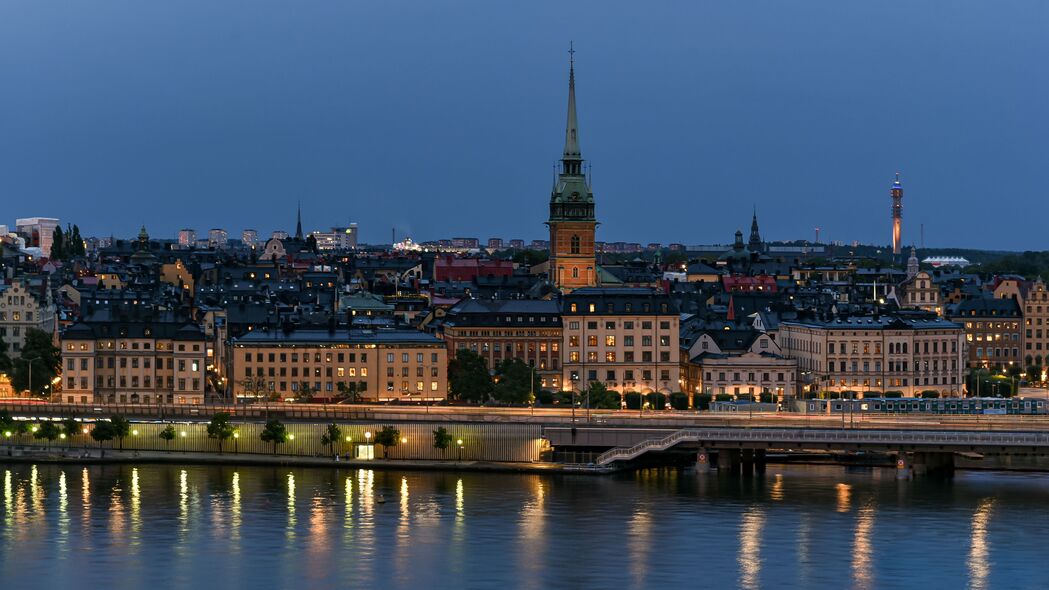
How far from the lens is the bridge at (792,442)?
77500mm

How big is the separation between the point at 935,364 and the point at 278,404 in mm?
31940

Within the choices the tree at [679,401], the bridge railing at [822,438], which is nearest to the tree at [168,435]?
the bridge railing at [822,438]

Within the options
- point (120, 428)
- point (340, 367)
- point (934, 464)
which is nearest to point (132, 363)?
point (340, 367)

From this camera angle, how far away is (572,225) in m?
140

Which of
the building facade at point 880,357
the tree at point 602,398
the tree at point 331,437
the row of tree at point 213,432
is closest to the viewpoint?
the row of tree at point 213,432

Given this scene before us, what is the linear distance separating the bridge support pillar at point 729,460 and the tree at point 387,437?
11.0 metres

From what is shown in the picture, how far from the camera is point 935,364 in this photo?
108 m

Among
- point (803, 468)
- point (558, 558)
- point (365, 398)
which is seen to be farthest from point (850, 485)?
point (365, 398)

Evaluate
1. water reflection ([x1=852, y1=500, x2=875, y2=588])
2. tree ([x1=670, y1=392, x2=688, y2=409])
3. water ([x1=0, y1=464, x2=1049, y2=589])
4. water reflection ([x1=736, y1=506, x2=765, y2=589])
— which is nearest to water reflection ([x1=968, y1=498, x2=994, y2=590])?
water ([x1=0, y1=464, x2=1049, y2=589])

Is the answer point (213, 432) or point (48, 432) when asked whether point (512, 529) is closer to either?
point (213, 432)

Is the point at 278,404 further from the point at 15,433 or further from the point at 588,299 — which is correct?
the point at 588,299

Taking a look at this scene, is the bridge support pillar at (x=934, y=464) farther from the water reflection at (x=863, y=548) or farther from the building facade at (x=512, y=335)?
the building facade at (x=512, y=335)

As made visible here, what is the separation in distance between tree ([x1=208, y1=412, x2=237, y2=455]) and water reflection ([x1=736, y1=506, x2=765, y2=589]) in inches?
856

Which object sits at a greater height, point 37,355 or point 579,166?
point 579,166
